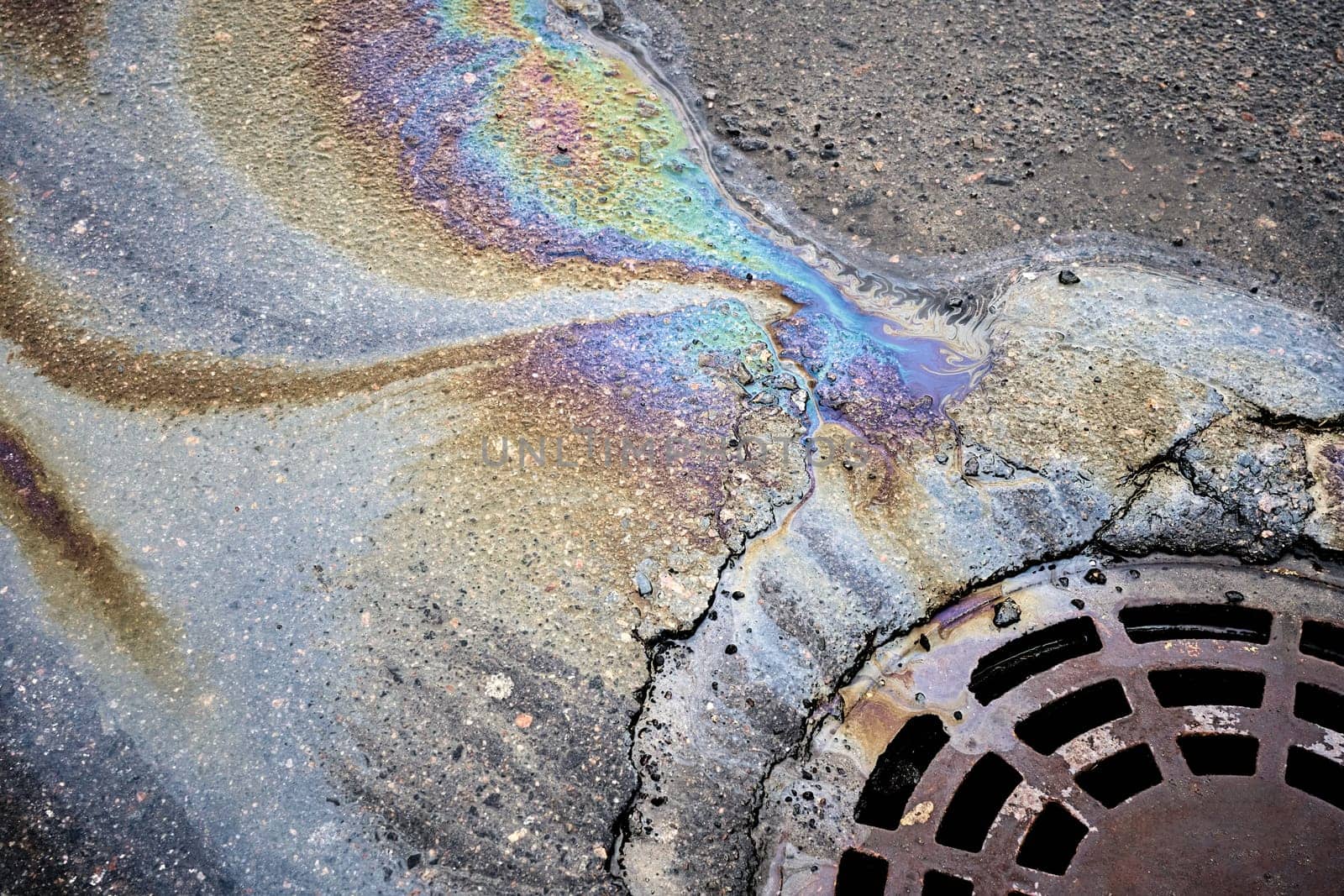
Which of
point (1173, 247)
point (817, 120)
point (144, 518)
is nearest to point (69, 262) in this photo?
point (144, 518)

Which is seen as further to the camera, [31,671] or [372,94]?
[372,94]

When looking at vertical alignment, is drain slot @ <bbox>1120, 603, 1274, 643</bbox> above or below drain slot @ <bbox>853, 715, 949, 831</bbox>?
above

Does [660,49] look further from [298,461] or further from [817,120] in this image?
[298,461]

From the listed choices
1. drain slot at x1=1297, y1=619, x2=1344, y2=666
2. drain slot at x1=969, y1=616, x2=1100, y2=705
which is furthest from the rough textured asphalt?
drain slot at x1=969, y1=616, x2=1100, y2=705

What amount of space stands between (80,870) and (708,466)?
1684 mm

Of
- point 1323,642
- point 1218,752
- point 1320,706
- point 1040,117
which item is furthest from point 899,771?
point 1040,117

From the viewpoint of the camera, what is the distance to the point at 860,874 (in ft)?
6.58

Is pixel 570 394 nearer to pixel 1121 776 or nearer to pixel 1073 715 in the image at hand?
pixel 1073 715

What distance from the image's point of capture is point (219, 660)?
220 cm

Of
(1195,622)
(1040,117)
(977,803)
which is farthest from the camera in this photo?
(1040,117)

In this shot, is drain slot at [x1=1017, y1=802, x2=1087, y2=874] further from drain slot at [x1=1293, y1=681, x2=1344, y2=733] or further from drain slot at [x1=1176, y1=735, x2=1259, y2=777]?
drain slot at [x1=1293, y1=681, x2=1344, y2=733]

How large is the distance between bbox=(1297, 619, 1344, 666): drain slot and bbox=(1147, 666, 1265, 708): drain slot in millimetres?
161

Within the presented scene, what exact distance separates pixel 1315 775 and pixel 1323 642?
0.35m

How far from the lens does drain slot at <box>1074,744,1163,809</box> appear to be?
2111mm
